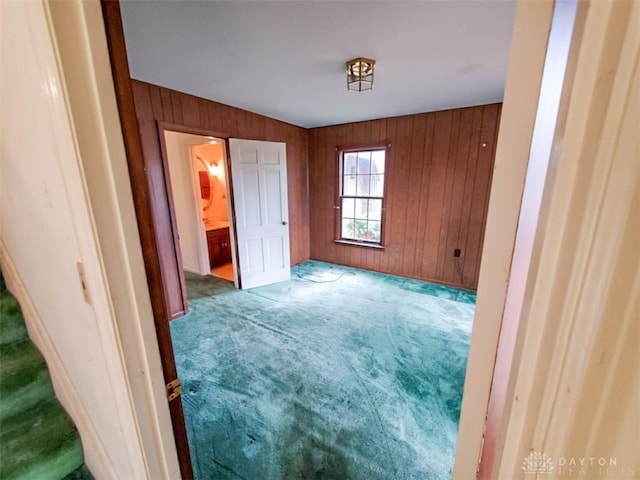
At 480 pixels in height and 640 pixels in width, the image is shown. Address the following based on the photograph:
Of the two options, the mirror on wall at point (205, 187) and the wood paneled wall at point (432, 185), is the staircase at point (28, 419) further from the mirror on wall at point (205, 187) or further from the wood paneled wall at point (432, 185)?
the mirror on wall at point (205, 187)

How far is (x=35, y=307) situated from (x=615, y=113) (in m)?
1.80

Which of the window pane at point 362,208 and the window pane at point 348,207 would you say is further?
the window pane at point 348,207

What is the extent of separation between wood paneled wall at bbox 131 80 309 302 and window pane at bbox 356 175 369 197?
0.92 meters

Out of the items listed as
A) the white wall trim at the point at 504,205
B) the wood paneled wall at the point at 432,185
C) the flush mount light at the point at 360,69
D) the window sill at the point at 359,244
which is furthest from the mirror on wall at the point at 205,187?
the white wall trim at the point at 504,205

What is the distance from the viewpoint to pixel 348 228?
175 inches

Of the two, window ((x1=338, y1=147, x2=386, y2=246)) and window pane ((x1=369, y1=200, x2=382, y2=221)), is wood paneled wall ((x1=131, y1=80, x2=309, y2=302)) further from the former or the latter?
window pane ((x1=369, y1=200, x2=382, y2=221))

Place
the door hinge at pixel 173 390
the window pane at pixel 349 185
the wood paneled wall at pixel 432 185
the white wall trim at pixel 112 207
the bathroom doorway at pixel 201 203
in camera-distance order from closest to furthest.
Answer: the white wall trim at pixel 112 207 → the door hinge at pixel 173 390 → the wood paneled wall at pixel 432 185 → the bathroom doorway at pixel 201 203 → the window pane at pixel 349 185

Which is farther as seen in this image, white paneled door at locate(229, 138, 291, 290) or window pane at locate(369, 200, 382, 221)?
window pane at locate(369, 200, 382, 221)

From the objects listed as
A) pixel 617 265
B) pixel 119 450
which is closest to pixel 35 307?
pixel 119 450

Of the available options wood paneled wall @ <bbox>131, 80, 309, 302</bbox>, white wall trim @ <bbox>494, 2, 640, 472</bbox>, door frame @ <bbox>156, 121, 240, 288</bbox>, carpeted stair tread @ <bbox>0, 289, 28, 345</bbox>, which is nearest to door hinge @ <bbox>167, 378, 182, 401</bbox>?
white wall trim @ <bbox>494, 2, 640, 472</bbox>

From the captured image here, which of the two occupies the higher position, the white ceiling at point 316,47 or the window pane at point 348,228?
the white ceiling at point 316,47

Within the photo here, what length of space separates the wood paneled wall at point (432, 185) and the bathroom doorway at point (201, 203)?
1851mm

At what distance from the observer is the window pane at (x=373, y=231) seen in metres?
4.16

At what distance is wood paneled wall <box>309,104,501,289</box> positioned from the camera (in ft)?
10.6
